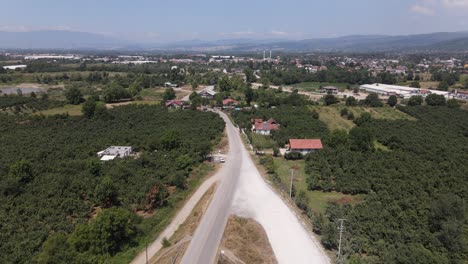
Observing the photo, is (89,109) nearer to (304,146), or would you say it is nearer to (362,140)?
(304,146)

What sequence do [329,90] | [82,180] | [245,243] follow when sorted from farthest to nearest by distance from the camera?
[329,90]
[82,180]
[245,243]

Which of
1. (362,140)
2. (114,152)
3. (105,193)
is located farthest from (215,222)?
(362,140)

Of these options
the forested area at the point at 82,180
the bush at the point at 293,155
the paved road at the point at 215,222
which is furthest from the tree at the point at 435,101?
the paved road at the point at 215,222

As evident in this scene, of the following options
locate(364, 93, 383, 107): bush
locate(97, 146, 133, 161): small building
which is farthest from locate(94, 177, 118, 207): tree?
locate(364, 93, 383, 107): bush

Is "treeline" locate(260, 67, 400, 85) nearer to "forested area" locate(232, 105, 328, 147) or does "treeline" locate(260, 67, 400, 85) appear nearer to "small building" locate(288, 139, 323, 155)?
"forested area" locate(232, 105, 328, 147)

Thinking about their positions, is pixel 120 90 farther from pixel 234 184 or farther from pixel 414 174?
pixel 414 174

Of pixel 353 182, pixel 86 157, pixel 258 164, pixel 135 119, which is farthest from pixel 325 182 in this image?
pixel 135 119
